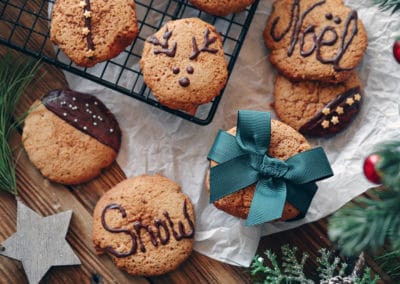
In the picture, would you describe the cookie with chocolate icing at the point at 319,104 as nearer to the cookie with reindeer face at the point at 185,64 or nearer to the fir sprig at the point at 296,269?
the cookie with reindeer face at the point at 185,64

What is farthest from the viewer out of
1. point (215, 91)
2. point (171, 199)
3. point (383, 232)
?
point (171, 199)

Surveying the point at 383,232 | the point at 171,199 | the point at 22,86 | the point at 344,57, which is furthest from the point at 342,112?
Result: the point at 22,86

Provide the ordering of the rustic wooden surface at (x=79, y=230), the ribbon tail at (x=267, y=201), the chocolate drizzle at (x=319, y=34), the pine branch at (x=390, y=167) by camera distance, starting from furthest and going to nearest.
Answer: the rustic wooden surface at (x=79, y=230), the chocolate drizzle at (x=319, y=34), the ribbon tail at (x=267, y=201), the pine branch at (x=390, y=167)

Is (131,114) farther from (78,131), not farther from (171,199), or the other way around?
(171,199)

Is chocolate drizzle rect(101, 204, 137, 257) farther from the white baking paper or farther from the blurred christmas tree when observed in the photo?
the blurred christmas tree

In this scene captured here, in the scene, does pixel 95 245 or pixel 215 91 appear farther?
pixel 95 245

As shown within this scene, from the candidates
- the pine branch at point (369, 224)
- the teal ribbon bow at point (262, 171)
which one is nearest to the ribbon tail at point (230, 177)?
the teal ribbon bow at point (262, 171)

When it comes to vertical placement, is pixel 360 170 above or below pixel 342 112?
below

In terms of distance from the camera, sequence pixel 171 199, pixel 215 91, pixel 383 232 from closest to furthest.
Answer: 1. pixel 383 232
2. pixel 215 91
3. pixel 171 199
